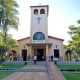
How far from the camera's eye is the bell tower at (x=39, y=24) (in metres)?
35.6

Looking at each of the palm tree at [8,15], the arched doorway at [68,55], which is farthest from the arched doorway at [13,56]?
the arched doorway at [68,55]

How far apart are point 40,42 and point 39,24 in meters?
3.23

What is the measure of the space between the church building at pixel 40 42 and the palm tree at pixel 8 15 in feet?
14.0

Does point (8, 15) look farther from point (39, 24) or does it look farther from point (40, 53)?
point (40, 53)

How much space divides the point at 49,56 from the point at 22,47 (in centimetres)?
510

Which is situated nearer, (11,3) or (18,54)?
(11,3)

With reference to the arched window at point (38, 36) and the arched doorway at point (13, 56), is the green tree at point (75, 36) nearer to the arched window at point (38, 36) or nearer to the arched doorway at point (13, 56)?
the arched window at point (38, 36)

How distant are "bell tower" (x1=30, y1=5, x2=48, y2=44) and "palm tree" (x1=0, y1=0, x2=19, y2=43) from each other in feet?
13.6

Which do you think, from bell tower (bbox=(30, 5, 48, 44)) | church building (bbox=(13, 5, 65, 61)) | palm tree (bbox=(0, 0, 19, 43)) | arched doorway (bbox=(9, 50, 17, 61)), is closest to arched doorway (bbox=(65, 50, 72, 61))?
church building (bbox=(13, 5, 65, 61))

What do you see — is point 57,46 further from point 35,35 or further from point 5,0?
point 5,0

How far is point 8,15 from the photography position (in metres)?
31.8

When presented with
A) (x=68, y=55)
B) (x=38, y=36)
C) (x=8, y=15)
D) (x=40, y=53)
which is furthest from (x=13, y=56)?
(x=68, y=55)

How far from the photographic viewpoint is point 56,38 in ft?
120

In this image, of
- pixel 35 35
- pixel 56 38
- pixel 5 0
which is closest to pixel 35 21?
pixel 35 35
